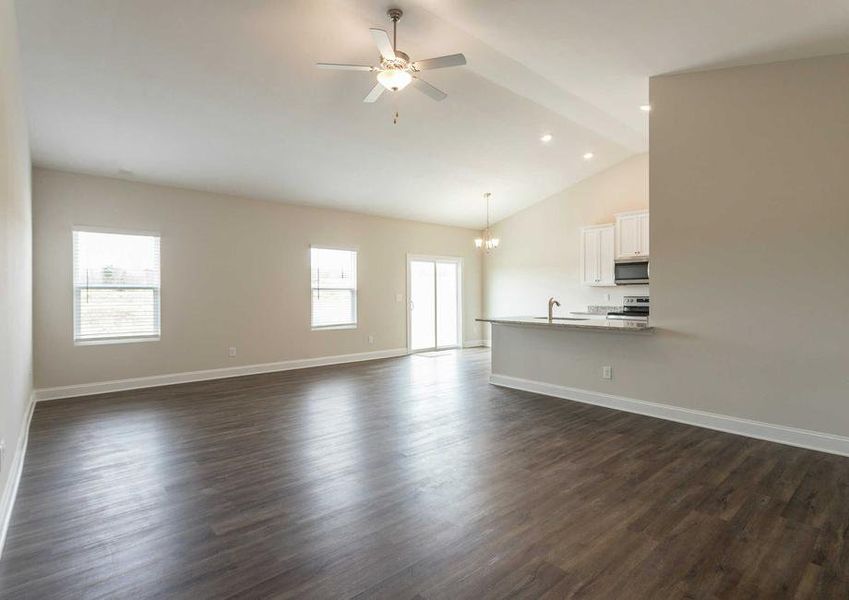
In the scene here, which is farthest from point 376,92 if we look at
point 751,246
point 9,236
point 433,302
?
point 433,302

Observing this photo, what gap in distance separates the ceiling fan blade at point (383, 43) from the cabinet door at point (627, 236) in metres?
5.19

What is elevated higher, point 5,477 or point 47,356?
point 47,356

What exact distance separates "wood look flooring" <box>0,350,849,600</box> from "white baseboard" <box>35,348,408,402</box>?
3.33 ft

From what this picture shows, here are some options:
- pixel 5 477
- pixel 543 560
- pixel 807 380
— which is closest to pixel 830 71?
pixel 807 380

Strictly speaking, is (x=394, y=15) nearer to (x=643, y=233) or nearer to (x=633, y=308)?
(x=643, y=233)

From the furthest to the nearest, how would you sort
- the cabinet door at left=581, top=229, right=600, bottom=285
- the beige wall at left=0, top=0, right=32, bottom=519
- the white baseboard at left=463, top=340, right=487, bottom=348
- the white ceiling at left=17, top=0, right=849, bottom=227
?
1. the white baseboard at left=463, top=340, right=487, bottom=348
2. the cabinet door at left=581, top=229, right=600, bottom=285
3. the white ceiling at left=17, top=0, right=849, bottom=227
4. the beige wall at left=0, top=0, right=32, bottom=519

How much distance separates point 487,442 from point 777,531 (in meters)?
1.84

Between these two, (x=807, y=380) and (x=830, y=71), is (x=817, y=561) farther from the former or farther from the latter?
(x=830, y=71)

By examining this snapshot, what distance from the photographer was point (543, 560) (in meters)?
2.01

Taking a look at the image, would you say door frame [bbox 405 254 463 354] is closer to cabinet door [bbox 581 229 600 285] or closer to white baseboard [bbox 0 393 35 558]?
cabinet door [bbox 581 229 600 285]

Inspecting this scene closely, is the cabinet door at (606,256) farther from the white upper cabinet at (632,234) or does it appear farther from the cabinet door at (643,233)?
the cabinet door at (643,233)

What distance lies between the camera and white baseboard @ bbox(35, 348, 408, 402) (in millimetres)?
5156

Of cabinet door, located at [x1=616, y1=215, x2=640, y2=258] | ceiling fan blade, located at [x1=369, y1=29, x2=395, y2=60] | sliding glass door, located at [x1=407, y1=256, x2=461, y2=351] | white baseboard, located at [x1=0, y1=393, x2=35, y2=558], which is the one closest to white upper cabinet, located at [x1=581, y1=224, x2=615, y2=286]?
cabinet door, located at [x1=616, y1=215, x2=640, y2=258]

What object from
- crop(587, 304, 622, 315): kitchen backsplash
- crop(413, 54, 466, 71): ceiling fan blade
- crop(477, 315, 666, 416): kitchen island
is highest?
crop(413, 54, 466, 71): ceiling fan blade
